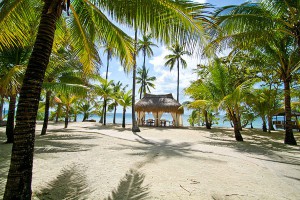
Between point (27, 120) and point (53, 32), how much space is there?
1339mm

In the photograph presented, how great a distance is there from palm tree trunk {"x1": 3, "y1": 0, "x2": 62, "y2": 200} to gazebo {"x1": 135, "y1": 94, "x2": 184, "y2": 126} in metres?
19.3

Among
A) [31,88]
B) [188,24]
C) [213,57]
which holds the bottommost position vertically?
[31,88]

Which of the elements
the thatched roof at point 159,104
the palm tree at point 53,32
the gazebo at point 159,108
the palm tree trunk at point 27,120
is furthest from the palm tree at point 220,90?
the thatched roof at point 159,104

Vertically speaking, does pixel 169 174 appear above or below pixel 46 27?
below

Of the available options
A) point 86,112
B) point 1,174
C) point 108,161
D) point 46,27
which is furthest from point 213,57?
point 86,112

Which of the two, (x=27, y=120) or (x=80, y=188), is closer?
(x=27, y=120)

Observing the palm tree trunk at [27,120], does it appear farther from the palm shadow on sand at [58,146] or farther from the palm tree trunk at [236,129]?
the palm tree trunk at [236,129]

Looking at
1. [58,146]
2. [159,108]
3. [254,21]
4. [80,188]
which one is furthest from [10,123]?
[159,108]

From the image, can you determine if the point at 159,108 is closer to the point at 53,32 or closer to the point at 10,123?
the point at 10,123

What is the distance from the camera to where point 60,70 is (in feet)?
34.6

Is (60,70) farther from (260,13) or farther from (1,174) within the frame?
(260,13)

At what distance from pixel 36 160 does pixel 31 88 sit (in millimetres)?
3561

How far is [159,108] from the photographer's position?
21.8 metres

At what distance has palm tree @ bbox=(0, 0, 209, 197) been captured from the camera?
238 centimetres
